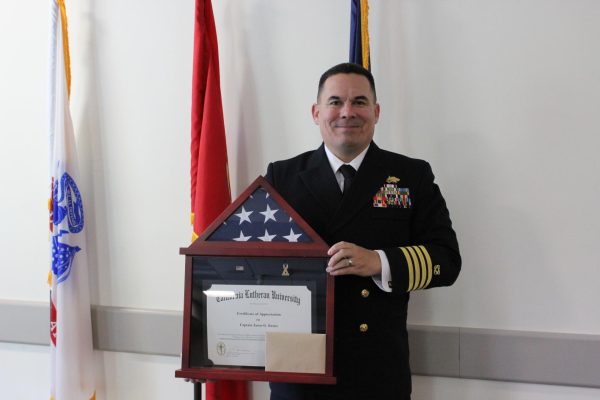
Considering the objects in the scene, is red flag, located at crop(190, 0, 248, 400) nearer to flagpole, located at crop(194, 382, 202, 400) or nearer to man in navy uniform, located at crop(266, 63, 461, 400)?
flagpole, located at crop(194, 382, 202, 400)

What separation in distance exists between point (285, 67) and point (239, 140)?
31cm

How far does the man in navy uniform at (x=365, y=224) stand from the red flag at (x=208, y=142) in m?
0.46

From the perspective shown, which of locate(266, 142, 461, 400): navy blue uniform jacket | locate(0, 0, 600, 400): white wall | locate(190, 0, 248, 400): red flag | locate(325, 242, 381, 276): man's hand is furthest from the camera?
locate(190, 0, 248, 400): red flag

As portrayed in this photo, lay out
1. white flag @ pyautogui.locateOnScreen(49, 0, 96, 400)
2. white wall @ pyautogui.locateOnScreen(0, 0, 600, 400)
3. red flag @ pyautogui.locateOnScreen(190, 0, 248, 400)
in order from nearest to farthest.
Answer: white wall @ pyautogui.locateOnScreen(0, 0, 600, 400)
red flag @ pyautogui.locateOnScreen(190, 0, 248, 400)
white flag @ pyautogui.locateOnScreen(49, 0, 96, 400)

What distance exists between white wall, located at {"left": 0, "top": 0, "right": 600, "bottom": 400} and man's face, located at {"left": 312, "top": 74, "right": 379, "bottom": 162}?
449mm

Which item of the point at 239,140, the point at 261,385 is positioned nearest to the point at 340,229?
the point at 239,140

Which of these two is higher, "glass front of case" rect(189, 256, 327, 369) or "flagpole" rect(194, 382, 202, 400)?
"glass front of case" rect(189, 256, 327, 369)

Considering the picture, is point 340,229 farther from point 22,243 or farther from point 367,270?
point 22,243

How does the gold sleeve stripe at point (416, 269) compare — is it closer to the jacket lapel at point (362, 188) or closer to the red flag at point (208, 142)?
the jacket lapel at point (362, 188)

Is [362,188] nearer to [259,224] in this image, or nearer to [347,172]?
[347,172]

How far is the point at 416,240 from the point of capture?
1379 millimetres

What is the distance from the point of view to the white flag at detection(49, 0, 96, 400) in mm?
1954

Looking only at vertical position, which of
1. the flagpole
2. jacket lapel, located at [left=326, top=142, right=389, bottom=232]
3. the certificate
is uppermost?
jacket lapel, located at [left=326, top=142, right=389, bottom=232]

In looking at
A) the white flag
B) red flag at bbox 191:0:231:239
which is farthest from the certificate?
the white flag
